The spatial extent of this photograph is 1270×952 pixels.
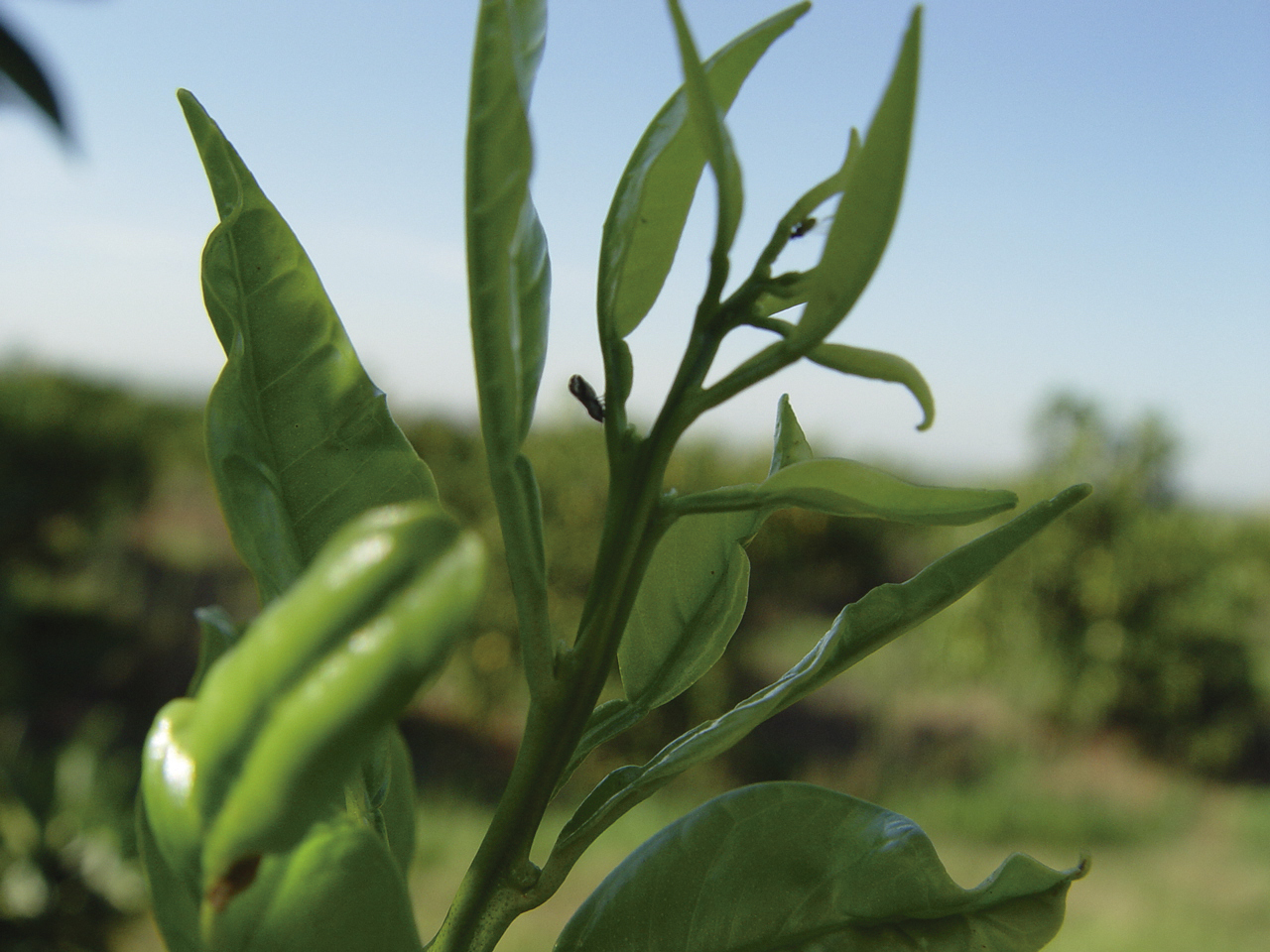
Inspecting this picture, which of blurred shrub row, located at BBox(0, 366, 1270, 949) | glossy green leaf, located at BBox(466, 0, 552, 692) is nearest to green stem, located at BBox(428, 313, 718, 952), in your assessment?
glossy green leaf, located at BBox(466, 0, 552, 692)

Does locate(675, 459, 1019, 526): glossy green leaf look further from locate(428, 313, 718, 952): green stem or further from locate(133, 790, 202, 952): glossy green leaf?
locate(133, 790, 202, 952): glossy green leaf

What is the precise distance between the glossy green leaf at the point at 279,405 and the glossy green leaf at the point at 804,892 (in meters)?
0.22

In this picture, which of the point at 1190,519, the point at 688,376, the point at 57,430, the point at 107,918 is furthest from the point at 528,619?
the point at 1190,519

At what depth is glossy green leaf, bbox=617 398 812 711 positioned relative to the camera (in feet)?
1.65

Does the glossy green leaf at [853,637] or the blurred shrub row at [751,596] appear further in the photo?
the blurred shrub row at [751,596]

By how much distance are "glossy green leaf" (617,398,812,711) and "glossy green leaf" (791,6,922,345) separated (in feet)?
0.59

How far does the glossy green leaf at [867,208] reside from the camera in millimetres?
285

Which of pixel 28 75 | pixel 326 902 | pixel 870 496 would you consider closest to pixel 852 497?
pixel 870 496

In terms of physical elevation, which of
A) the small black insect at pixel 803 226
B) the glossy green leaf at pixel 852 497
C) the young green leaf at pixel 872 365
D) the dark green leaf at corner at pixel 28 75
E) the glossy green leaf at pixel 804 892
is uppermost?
the dark green leaf at corner at pixel 28 75

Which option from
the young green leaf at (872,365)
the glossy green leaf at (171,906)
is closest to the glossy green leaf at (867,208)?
the young green leaf at (872,365)

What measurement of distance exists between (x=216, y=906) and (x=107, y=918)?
11.2 feet

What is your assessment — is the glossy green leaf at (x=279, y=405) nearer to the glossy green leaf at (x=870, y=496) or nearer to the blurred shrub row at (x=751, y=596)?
the glossy green leaf at (x=870, y=496)

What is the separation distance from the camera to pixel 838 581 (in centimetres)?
805

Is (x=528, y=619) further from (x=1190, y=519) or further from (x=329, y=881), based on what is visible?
(x=1190, y=519)
